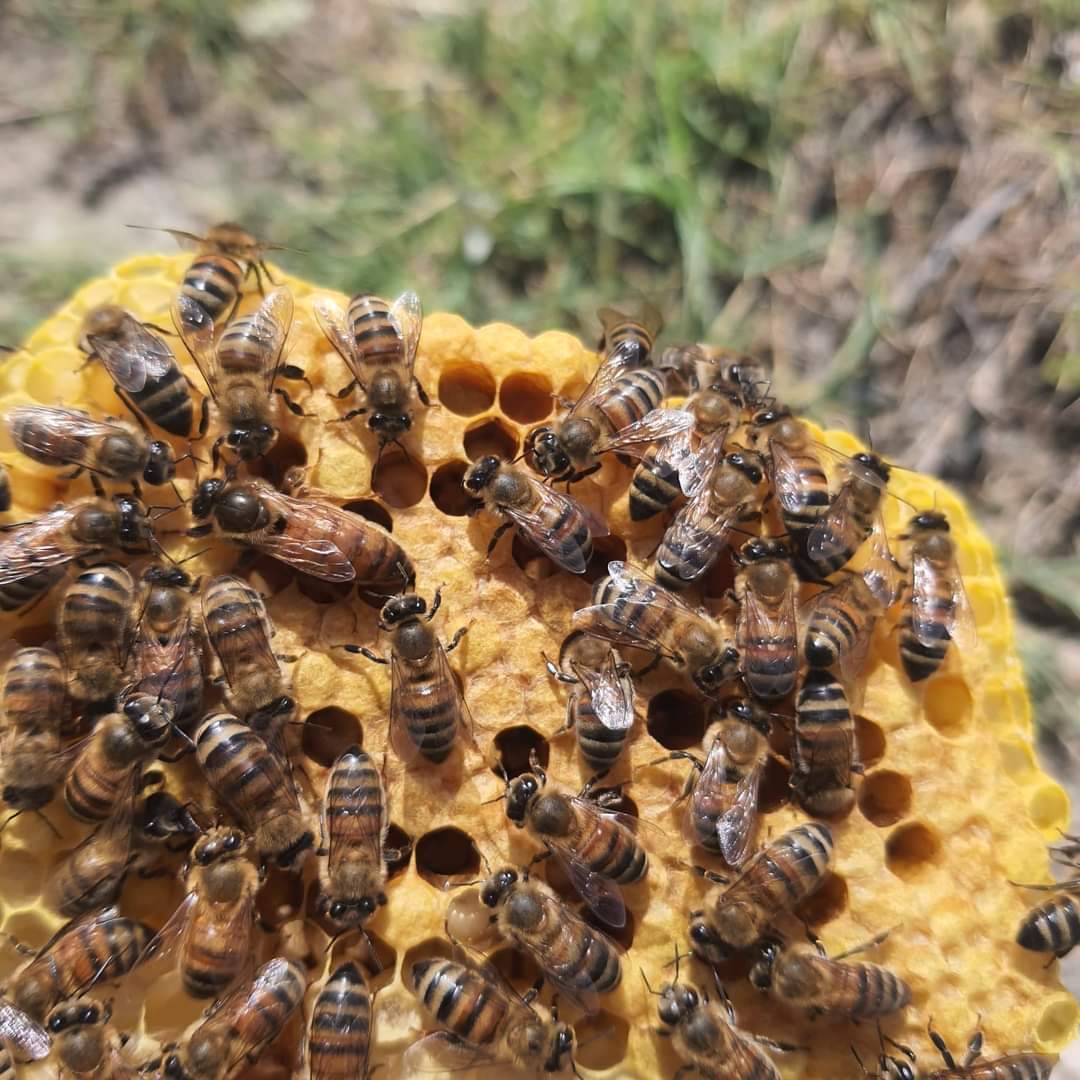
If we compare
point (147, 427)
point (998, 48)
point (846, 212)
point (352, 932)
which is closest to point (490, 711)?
point (352, 932)

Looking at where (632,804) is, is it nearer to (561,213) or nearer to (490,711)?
(490,711)

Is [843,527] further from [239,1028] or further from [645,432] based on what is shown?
[239,1028]

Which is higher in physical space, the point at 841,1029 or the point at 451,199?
the point at 451,199

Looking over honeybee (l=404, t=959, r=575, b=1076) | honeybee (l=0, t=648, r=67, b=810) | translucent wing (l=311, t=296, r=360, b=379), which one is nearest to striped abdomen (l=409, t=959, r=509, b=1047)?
honeybee (l=404, t=959, r=575, b=1076)

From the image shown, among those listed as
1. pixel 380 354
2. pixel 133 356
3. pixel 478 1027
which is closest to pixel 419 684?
pixel 478 1027

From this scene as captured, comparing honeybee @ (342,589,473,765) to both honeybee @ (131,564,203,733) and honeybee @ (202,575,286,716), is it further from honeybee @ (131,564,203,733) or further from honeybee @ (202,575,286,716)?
honeybee @ (131,564,203,733)

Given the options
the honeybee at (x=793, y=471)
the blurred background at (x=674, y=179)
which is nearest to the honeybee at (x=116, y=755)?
the honeybee at (x=793, y=471)

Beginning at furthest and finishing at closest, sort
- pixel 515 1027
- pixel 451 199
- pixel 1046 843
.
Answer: pixel 451 199 < pixel 1046 843 < pixel 515 1027
